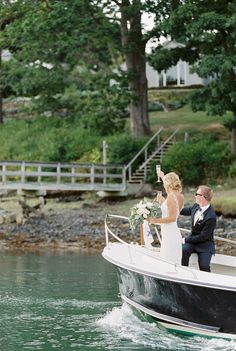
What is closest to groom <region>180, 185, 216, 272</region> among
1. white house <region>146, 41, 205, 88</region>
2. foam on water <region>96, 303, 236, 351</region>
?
foam on water <region>96, 303, 236, 351</region>

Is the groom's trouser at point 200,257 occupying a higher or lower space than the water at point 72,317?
higher

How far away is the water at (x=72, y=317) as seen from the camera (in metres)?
16.0

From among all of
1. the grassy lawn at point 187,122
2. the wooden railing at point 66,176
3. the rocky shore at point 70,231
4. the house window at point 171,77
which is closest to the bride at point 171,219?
the rocky shore at point 70,231

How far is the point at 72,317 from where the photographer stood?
18.7m

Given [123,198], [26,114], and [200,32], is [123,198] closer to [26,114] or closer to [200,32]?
[200,32]

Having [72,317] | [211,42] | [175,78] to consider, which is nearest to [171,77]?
[175,78]

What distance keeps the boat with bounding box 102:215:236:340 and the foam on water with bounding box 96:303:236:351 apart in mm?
123

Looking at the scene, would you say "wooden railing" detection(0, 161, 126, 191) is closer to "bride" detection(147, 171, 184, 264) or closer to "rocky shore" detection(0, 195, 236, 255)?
"rocky shore" detection(0, 195, 236, 255)

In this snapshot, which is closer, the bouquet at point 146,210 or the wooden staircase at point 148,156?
the bouquet at point 146,210

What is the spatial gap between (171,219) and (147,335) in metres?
1.98

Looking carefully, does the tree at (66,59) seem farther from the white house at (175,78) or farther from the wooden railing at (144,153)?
the white house at (175,78)

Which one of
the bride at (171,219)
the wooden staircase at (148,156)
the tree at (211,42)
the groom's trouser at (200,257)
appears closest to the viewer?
the bride at (171,219)

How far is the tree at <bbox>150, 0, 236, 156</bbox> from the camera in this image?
3922 centimetres

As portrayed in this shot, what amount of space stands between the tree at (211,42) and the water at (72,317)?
14790 millimetres
